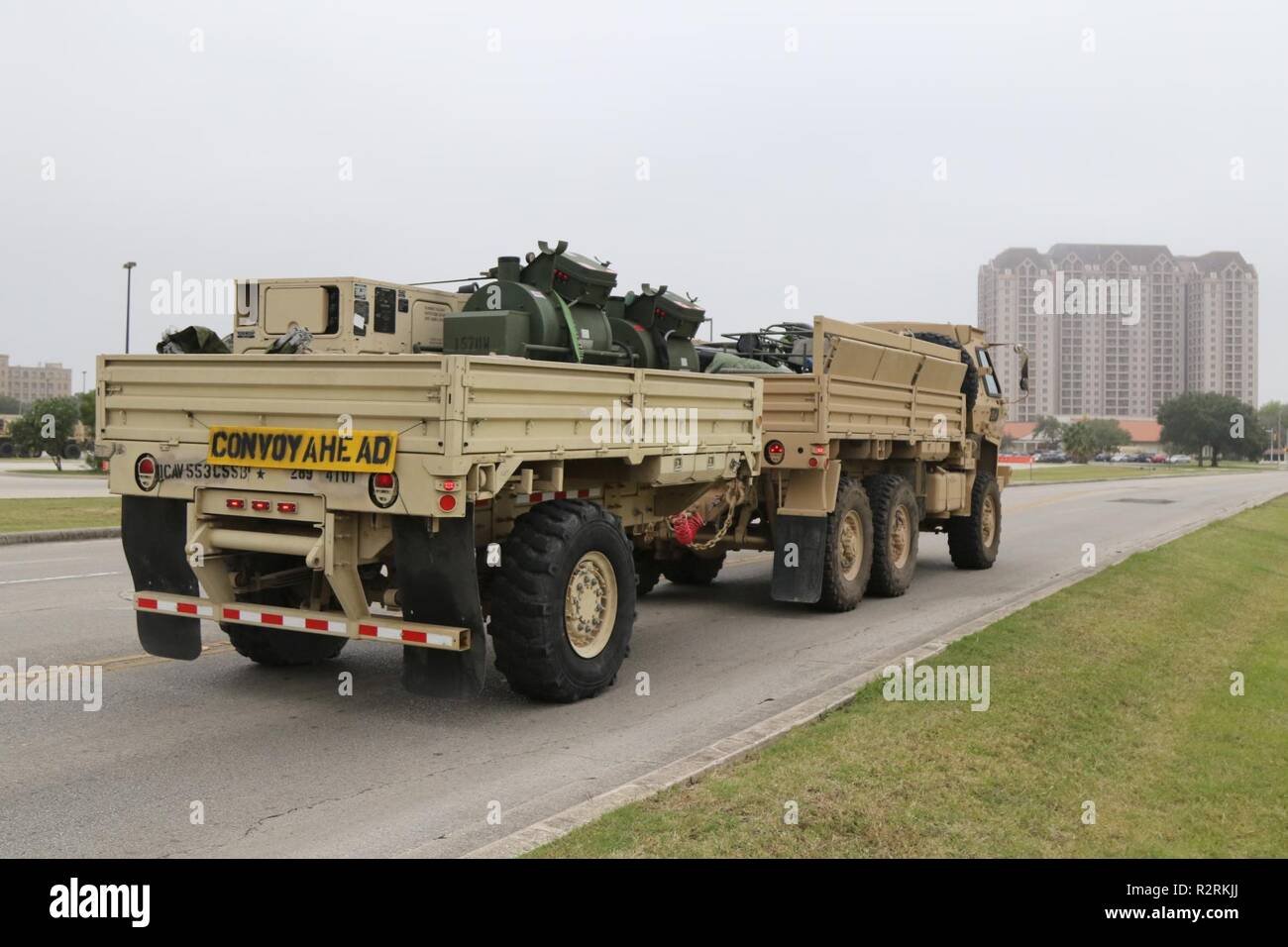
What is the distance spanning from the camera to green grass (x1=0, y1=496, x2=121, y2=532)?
18.9 m

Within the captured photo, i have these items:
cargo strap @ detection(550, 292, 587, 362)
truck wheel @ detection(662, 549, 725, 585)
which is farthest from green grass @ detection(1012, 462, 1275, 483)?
cargo strap @ detection(550, 292, 587, 362)

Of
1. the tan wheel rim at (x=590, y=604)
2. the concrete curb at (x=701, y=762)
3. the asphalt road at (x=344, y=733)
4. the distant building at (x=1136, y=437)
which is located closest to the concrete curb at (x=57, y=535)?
the asphalt road at (x=344, y=733)

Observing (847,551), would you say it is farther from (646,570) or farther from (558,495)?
(558,495)

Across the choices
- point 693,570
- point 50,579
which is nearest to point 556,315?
point 693,570

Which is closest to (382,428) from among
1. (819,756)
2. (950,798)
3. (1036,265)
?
(819,756)

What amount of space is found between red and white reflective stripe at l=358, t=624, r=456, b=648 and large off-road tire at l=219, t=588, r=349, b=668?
4.21ft

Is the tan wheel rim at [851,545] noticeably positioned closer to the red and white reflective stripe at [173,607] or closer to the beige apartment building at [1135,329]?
the red and white reflective stripe at [173,607]

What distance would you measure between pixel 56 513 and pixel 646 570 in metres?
13.8

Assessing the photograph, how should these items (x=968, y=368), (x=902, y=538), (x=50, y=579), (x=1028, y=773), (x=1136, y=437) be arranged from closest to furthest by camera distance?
1. (x=1028, y=773)
2. (x=50, y=579)
3. (x=902, y=538)
4. (x=968, y=368)
5. (x=1136, y=437)

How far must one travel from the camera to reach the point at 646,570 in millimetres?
12195

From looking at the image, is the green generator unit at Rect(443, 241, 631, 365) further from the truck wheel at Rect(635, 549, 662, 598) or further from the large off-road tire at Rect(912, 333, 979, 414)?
the large off-road tire at Rect(912, 333, 979, 414)

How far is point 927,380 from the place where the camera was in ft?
44.8
